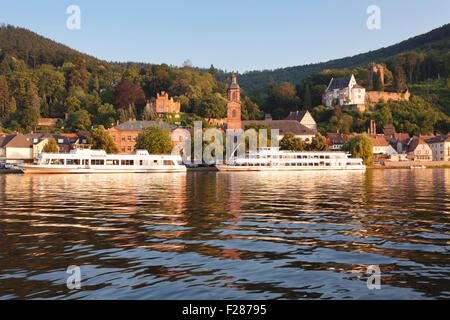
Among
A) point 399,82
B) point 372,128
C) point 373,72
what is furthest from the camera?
point 373,72

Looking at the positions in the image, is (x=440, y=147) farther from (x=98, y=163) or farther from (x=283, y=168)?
(x=98, y=163)

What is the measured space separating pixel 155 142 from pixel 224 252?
89617 mm

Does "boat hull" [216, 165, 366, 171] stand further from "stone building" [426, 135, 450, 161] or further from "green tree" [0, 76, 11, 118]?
"green tree" [0, 76, 11, 118]

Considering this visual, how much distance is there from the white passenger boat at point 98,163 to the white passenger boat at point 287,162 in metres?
12.1

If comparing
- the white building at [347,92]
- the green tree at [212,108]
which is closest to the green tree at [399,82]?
the white building at [347,92]

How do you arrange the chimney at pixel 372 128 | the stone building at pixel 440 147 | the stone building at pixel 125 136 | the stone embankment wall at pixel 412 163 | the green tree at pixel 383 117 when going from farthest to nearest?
1. the green tree at pixel 383 117
2. the chimney at pixel 372 128
3. the stone building at pixel 440 147
4. the stone embankment wall at pixel 412 163
5. the stone building at pixel 125 136

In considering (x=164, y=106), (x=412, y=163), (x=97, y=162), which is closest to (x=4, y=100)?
(x=164, y=106)

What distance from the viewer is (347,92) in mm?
176250

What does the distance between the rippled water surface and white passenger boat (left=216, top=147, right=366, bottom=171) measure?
2641 inches

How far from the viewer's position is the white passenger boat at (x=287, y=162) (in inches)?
3656

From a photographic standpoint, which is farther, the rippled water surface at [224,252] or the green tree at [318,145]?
the green tree at [318,145]

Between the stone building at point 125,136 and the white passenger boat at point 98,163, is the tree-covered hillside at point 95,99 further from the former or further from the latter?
the white passenger boat at point 98,163

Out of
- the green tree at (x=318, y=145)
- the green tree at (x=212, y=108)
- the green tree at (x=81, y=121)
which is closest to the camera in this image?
the green tree at (x=318, y=145)
